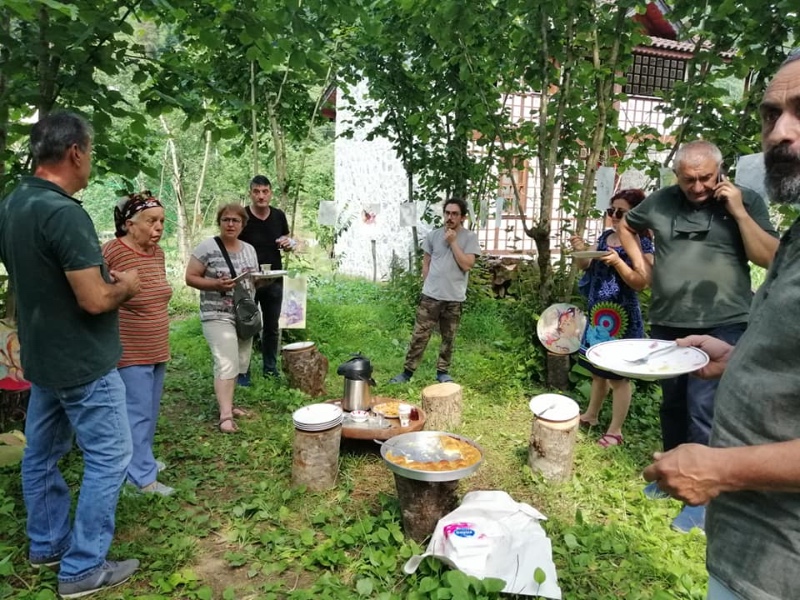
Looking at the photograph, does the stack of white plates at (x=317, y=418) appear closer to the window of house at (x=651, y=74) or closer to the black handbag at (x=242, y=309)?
the black handbag at (x=242, y=309)

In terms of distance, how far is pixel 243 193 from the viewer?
1367cm

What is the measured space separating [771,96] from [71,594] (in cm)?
317

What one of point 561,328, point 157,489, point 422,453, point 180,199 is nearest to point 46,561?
point 157,489

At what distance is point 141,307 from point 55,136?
1167 millimetres

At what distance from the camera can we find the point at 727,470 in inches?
43.7

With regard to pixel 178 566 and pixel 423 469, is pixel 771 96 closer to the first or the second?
pixel 423 469

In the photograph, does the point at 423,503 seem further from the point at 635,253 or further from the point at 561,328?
the point at 561,328

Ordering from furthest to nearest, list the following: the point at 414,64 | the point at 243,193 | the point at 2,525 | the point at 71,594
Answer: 1. the point at 243,193
2. the point at 414,64
3. the point at 2,525
4. the point at 71,594

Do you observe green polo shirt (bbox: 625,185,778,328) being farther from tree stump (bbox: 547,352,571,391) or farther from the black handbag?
the black handbag

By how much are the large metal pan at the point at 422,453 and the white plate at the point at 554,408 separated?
80 centimetres

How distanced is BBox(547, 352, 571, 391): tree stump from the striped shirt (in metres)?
3.46

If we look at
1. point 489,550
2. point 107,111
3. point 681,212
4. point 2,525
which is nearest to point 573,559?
point 489,550

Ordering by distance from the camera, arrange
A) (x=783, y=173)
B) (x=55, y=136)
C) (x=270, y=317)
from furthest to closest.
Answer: (x=270, y=317)
(x=55, y=136)
(x=783, y=173)

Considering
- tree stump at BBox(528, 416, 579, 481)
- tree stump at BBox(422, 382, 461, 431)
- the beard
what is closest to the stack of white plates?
tree stump at BBox(422, 382, 461, 431)
